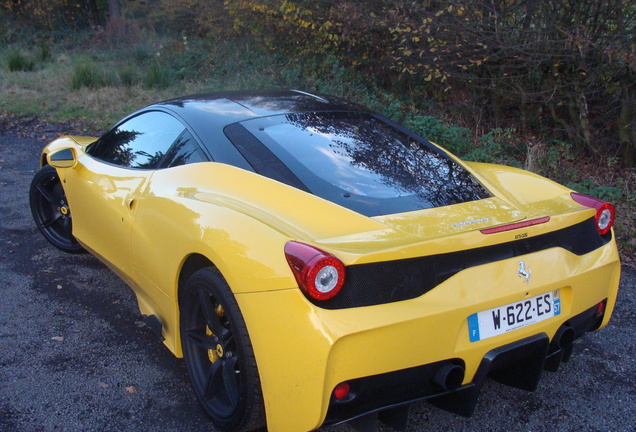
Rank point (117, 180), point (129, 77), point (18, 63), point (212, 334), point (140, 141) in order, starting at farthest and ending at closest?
1. point (18, 63)
2. point (129, 77)
3. point (140, 141)
4. point (117, 180)
5. point (212, 334)

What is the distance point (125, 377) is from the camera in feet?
9.77

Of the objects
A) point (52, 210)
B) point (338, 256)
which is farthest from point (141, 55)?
point (338, 256)

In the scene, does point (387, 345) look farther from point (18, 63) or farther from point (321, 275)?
point (18, 63)

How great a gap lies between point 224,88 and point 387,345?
9078 mm

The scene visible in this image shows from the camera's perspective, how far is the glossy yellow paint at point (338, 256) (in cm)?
201

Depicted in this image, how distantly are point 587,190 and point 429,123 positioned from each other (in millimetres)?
2103

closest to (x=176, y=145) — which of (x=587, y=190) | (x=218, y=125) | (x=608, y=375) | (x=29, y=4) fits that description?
(x=218, y=125)

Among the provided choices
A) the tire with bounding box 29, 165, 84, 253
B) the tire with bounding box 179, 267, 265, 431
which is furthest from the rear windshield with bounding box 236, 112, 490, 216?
the tire with bounding box 29, 165, 84, 253

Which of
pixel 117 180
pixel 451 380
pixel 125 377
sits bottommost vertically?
pixel 125 377

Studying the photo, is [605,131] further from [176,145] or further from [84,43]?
[84,43]

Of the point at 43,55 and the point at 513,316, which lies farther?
the point at 43,55

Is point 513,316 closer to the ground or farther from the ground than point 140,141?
closer to the ground

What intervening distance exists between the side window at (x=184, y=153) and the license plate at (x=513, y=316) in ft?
4.99

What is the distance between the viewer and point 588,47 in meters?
5.91
